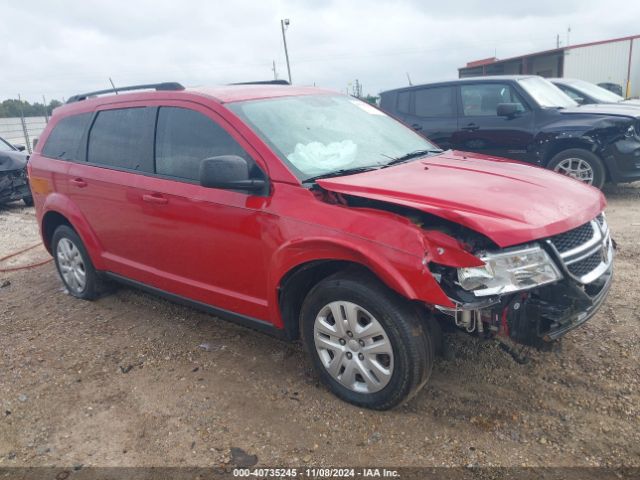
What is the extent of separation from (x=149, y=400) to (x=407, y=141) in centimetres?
248

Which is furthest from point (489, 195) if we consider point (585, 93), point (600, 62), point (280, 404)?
point (600, 62)

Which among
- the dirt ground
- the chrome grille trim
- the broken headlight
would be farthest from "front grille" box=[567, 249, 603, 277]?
the dirt ground

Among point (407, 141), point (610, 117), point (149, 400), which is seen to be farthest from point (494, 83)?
point (149, 400)

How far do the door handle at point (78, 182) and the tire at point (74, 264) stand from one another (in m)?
0.49

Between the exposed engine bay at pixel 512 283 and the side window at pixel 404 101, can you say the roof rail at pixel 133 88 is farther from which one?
the side window at pixel 404 101

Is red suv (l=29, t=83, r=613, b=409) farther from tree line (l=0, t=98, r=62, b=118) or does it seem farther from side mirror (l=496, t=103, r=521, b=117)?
tree line (l=0, t=98, r=62, b=118)

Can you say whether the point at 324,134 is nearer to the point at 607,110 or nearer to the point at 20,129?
the point at 607,110

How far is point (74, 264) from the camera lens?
484cm

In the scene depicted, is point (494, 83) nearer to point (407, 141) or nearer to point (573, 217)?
point (407, 141)

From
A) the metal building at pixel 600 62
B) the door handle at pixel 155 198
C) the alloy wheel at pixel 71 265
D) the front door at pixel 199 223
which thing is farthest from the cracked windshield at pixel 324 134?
the metal building at pixel 600 62

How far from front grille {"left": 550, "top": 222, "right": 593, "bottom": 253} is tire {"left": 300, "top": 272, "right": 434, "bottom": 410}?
0.78 metres

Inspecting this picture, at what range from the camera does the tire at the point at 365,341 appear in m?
2.64

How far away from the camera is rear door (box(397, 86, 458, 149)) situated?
7969 mm

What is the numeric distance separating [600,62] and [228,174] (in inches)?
1086
